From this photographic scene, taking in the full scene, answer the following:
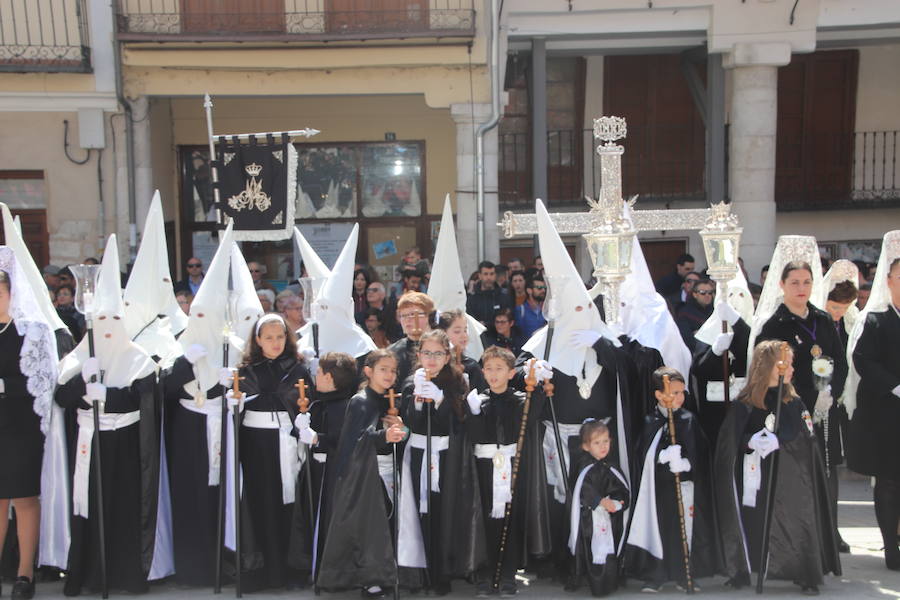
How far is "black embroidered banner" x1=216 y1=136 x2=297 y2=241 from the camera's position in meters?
8.74

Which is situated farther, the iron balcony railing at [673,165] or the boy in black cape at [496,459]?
the iron balcony railing at [673,165]

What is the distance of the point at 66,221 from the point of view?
466 inches

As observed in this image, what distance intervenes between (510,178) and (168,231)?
479cm

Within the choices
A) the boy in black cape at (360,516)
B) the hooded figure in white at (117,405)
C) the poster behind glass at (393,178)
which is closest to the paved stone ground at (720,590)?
the hooded figure in white at (117,405)

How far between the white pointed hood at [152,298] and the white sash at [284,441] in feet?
2.22

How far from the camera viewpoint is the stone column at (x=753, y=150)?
11.6 m

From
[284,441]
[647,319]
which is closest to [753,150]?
[647,319]

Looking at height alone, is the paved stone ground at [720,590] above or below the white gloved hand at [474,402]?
below

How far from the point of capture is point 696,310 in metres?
8.19

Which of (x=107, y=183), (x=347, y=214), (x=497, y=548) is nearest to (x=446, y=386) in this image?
(x=497, y=548)

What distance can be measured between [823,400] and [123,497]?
4.07 meters

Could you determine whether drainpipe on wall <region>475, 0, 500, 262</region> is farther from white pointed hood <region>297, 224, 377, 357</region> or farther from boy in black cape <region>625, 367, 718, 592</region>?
boy in black cape <region>625, 367, 718, 592</region>

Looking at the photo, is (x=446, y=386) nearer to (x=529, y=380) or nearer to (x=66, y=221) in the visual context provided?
(x=529, y=380)

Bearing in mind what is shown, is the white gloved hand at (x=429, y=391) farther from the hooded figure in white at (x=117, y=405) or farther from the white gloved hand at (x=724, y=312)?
the white gloved hand at (x=724, y=312)
